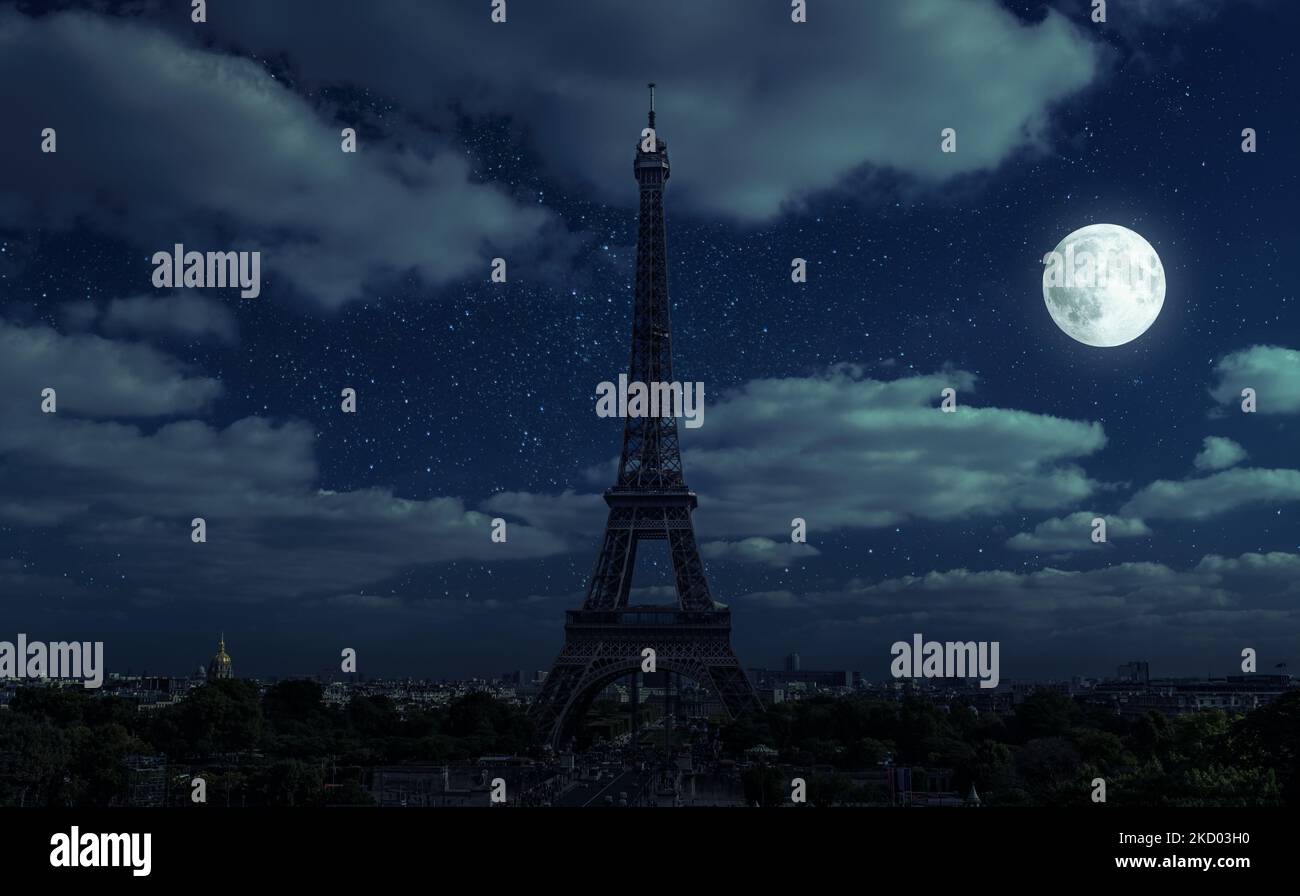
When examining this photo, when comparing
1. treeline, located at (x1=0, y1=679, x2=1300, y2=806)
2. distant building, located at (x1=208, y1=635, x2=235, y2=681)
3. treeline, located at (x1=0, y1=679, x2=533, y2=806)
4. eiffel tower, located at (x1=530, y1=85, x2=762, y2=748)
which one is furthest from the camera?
distant building, located at (x1=208, y1=635, x2=235, y2=681)

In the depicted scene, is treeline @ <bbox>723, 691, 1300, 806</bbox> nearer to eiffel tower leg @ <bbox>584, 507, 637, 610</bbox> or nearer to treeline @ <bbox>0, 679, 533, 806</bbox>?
eiffel tower leg @ <bbox>584, 507, 637, 610</bbox>

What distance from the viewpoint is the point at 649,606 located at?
44.8 m

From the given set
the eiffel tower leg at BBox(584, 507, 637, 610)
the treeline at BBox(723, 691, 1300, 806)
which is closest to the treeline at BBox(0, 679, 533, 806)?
the eiffel tower leg at BBox(584, 507, 637, 610)

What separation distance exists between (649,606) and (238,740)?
17.9m

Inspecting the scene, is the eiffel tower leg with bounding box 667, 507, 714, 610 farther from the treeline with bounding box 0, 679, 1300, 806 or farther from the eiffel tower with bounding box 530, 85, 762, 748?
the treeline with bounding box 0, 679, 1300, 806

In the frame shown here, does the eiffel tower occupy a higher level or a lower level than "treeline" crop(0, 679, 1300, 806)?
higher

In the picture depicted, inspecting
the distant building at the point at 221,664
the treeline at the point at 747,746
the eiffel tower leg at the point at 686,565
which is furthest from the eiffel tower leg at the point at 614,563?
the distant building at the point at 221,664

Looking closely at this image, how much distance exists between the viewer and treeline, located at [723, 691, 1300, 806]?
75.9ft

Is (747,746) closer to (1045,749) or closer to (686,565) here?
(686,565)

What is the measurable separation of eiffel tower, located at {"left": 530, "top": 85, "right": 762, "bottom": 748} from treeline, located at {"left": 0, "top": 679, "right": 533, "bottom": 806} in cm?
370

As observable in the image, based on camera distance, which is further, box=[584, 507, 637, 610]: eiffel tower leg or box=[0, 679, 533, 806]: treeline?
box=[584, 507, 637, 610]: eiffel tower leg

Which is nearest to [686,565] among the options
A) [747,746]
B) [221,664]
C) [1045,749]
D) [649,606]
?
[649,606]

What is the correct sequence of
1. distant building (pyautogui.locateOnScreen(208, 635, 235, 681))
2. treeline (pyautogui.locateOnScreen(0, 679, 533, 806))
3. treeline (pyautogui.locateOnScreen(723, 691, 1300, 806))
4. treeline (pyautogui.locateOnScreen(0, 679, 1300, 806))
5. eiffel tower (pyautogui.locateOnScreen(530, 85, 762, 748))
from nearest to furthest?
treeline (pyautogui.locateOnScreen(723, 691, 1300, 806)) → treeline (pyautogui.locateOnScreen(0, 679, 1300, 806)) → treeline (pyautogui.locateOnScreen(0, 679, 533, 806)) → eiffel tower (pyautogui.locateOnScreen(530, 85, 762, 748)) → distant building (pyautogui.locateOnScreen(208, 635, 235, 681))
